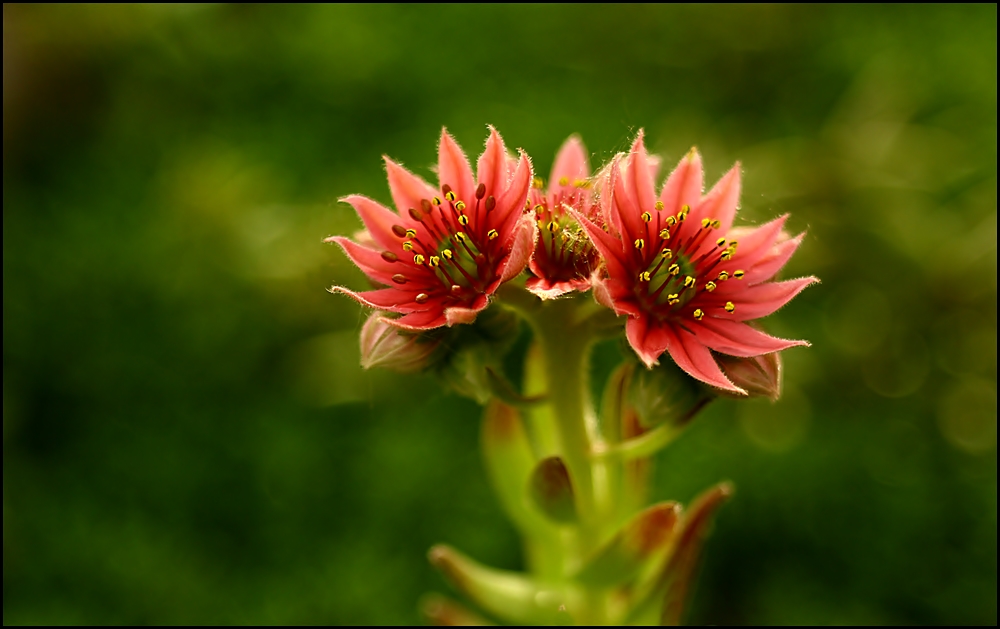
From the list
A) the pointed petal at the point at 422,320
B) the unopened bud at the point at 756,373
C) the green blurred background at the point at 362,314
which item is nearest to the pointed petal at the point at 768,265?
the unopened bud at the point at 756,373

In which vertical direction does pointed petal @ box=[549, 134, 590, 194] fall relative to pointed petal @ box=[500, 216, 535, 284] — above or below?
above

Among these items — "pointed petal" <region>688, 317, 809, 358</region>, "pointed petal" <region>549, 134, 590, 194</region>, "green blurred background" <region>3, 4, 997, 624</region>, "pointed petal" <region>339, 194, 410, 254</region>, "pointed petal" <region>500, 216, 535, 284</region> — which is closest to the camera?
"pointed petal" <region>500, 216, 535, 284</region>

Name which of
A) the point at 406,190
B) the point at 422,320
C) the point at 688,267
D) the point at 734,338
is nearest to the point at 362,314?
the point at 406,190

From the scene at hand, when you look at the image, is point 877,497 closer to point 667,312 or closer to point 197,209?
point 667,312

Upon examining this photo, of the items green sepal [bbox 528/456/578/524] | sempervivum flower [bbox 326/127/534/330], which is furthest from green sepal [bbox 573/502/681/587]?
sempervivum flower [bbox 326/127/534/330]

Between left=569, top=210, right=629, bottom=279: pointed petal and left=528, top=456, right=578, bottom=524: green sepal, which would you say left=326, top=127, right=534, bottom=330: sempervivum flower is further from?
left=528, top=456, right=578, bottom=524: green sepal

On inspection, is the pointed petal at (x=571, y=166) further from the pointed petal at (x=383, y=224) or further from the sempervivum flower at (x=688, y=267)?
the pointed petal at (x=383, y=224)

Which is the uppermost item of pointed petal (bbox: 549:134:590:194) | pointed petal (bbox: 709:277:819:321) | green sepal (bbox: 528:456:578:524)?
pointed petal (bbox: 549:134:590:194)
